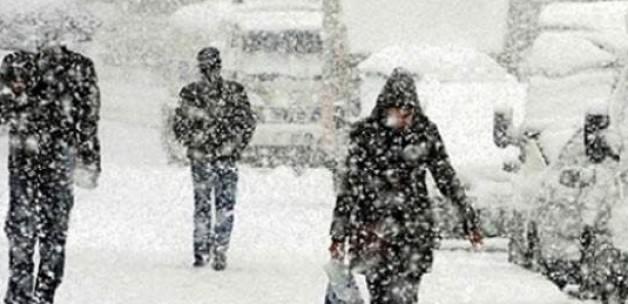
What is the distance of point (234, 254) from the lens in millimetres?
14008

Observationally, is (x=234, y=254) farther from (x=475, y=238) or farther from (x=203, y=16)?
(x=203, y=16)

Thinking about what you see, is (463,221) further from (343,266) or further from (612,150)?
(612,150)

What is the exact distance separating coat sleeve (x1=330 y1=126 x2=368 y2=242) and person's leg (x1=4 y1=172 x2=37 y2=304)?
186cm

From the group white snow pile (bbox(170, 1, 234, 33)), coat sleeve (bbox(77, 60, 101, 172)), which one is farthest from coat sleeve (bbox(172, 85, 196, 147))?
white snow pile (bbox(170, 1, 234, 33))

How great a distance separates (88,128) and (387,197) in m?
2.00

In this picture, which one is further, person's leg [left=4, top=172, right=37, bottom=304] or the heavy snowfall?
person's leg [left=4, top=172, right=37, bottom=304]

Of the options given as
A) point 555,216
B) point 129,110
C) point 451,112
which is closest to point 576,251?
point 555,216

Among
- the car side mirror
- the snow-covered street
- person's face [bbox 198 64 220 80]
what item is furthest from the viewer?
person's face [bbox 198 64 220 80]

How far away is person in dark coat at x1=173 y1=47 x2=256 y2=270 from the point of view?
12.4 metres

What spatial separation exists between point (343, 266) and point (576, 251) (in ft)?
11.3

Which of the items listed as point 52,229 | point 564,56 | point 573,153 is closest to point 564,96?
point 564,56

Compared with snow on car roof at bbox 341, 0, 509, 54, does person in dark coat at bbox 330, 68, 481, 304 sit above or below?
above

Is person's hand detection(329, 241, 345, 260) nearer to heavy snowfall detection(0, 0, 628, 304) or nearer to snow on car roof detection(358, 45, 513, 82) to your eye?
heavy snowfall detection(0, 0, 628, 304)

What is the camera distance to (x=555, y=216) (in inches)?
456
